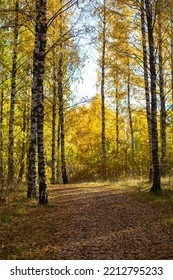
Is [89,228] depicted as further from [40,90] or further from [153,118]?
[153,118]

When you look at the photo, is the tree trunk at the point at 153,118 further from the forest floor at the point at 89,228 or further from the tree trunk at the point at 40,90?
the tree trunk at the point at 40,90

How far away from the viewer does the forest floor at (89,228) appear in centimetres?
616

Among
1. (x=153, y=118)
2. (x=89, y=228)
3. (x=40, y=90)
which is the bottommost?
(x=89, y=228)

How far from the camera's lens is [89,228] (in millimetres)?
7977

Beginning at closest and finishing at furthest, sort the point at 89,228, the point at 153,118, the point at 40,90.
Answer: the point at 89,228 < the point at 40,90 < the point at 153,118

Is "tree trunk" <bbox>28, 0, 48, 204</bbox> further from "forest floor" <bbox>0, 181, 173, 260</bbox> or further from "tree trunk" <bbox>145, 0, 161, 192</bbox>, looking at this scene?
"tree trunk" <bbox>145, 0, 161, 192</bbox>

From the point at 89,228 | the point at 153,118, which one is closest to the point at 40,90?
the point at 153,118

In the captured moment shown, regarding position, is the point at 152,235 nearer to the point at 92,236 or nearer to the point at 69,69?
the point at 92,236

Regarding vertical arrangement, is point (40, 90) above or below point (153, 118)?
above

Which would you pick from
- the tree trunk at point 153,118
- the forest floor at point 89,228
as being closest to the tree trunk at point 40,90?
the forest floor at point 89,228

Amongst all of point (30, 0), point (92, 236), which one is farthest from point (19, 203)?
point (30, 0)

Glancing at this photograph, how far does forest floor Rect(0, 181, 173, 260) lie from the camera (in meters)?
6.16

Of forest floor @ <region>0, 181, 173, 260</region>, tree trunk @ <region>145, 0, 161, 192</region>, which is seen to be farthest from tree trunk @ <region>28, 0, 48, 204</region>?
tree trunk @ <region>145, 0, 161, 192</region>

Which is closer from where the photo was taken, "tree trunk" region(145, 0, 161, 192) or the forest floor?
the forest floor
